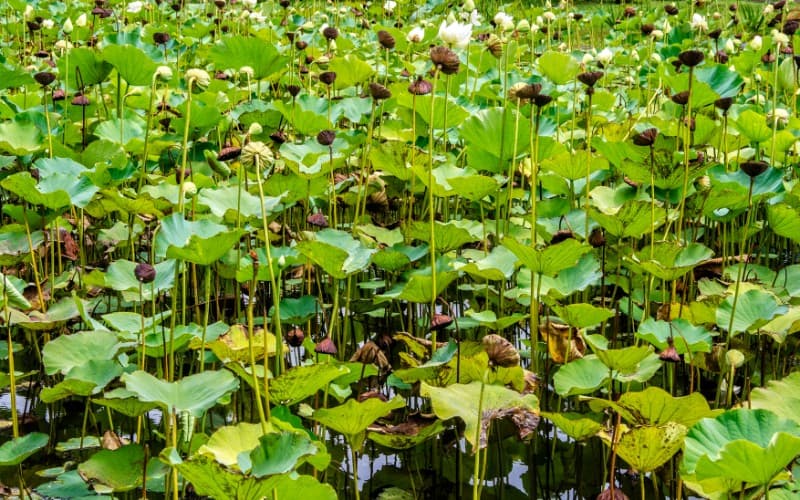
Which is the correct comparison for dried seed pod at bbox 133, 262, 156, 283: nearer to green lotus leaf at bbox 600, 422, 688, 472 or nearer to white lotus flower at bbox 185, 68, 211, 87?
white lotus flower at bbox 185, 68, 211, 87

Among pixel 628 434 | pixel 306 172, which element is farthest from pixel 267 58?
pixel 628 434

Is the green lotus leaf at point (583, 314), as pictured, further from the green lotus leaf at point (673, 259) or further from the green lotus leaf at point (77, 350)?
the green lotus leaf at point (77, 350)

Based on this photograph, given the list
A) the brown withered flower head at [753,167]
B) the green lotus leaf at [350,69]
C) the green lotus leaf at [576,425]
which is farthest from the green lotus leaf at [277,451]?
the green lotus leaf at [350,69]

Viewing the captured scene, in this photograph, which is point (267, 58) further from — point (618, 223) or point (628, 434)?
point (628, 434)

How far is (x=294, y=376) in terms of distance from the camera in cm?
123

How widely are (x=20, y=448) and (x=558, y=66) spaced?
1605 millimetres

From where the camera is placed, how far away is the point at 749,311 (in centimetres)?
144

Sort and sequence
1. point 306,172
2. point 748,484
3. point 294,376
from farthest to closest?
point 306,172 < point 294,376 < point 748,484

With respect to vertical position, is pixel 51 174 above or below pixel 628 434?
above

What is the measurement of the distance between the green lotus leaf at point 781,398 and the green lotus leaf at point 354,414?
0.48 m

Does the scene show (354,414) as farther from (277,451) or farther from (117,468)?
(117,468)

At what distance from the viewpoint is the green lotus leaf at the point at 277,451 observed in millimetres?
988

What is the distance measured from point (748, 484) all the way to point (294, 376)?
1.84ft

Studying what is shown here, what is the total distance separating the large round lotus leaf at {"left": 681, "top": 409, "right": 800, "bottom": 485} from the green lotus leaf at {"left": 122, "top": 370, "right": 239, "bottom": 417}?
55 cm
